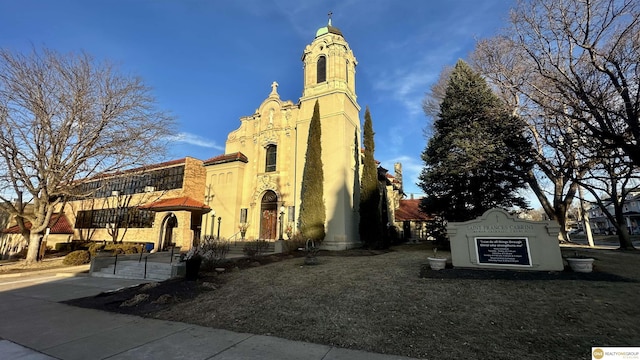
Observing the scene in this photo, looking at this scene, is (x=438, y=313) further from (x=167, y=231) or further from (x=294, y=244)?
(x=167, y=231)

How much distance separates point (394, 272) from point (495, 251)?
3198 mm

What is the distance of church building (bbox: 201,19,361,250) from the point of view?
20641mm

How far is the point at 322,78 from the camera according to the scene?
23.3m

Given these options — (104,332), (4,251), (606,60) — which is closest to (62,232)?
(4,251)

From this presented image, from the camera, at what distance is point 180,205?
74.1 feet

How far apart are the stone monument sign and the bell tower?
1056 centimetres

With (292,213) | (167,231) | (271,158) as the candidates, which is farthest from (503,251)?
(167,231)

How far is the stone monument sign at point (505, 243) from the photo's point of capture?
8.15 m

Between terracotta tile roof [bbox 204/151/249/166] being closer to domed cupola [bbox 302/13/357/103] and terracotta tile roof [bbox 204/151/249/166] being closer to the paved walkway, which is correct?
domed cupola [bbox 302/13/357/103]

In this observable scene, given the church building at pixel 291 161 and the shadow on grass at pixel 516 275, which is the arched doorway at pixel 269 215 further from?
the shadow on grass at pixel 516 275

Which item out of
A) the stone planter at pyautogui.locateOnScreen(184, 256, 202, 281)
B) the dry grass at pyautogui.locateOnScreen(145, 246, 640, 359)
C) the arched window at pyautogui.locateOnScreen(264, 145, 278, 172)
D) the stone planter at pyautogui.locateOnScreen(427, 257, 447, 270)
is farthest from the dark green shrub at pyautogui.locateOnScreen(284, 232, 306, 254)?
the stone planter at pyautogui.locateOnScreen(427, 257, 447, 270)

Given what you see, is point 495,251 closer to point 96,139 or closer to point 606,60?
point 606,60

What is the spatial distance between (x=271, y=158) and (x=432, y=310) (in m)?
20.0

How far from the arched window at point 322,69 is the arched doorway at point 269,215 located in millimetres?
10424
